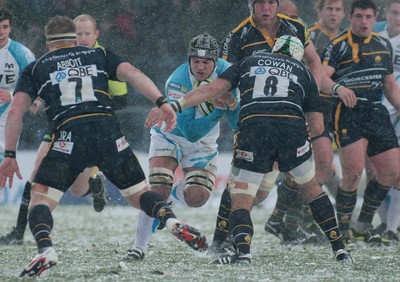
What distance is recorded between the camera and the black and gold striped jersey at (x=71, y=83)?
7367 mm

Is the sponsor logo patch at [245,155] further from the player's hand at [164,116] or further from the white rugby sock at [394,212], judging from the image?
the white rugby sock at [394,212]

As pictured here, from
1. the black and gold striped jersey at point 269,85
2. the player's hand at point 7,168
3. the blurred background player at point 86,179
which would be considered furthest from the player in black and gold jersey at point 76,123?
the blurred background player at point 86,179

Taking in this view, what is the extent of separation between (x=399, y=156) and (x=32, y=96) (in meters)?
4.22

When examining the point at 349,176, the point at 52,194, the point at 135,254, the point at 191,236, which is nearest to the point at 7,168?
the point at 52,194

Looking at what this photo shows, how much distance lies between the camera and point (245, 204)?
8016 millimetres

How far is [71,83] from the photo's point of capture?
7.37 meters

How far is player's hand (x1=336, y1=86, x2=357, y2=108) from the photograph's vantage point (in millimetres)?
9773

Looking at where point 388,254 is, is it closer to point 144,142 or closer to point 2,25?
point 2,25

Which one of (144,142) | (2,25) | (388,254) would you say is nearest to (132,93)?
(144,142)

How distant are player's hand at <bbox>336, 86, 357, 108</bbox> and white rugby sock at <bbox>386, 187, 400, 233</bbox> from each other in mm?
1624

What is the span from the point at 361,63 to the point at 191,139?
209 cm

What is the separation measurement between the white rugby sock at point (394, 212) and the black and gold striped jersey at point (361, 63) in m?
1.28

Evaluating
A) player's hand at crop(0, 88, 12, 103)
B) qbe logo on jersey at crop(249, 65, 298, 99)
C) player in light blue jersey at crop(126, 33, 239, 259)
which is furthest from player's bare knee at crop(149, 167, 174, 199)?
player's hand at crop(0, 88, 12, 103)

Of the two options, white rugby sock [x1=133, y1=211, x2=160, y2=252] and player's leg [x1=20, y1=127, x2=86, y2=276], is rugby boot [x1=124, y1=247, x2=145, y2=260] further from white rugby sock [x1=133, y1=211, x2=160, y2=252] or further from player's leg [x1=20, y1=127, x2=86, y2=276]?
player's leg [x1=20, y1=127, x2=86, y2=276]
